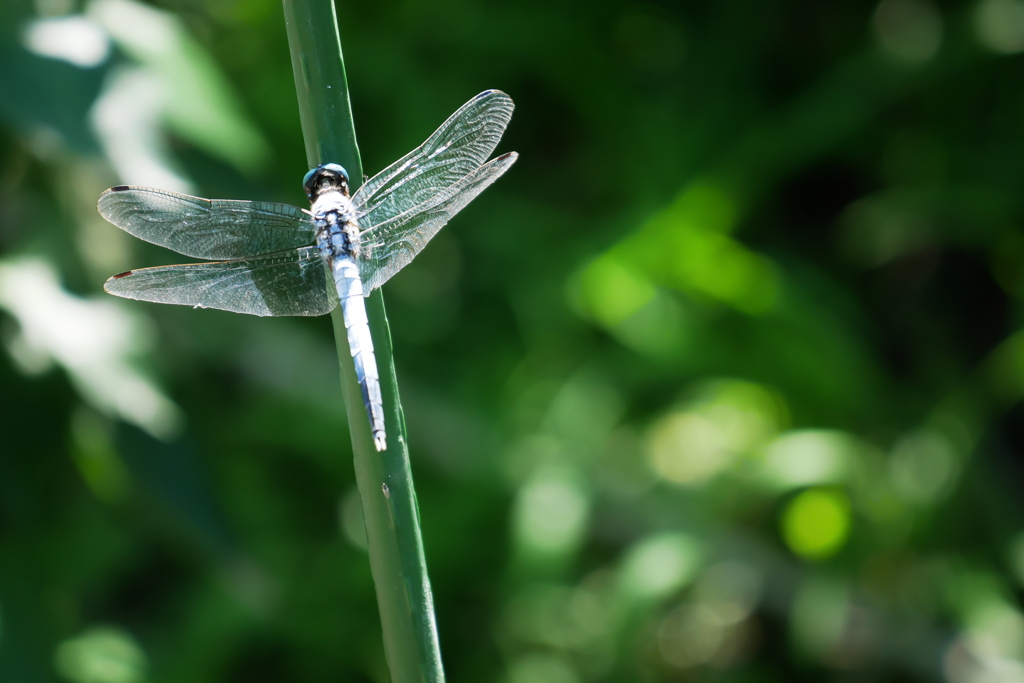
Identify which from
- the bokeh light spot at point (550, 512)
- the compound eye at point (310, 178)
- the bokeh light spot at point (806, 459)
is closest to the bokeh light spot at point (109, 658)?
the bokeh light spot at point (550, 512)

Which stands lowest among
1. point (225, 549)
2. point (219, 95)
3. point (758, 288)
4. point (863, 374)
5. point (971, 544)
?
point (971, 544)

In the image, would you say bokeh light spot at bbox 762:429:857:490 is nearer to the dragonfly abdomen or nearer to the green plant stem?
the dragonfly abdomen

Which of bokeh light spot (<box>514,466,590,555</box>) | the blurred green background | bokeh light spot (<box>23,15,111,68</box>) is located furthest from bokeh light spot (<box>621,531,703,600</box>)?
bokeh light spot (<box>23,15,111,68</box>)

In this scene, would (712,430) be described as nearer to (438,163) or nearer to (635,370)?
(635,370)

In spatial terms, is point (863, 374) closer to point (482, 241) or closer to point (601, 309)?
point (601, 309)

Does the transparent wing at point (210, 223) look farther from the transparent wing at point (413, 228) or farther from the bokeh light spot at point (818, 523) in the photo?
the bokeh light spot at point (818, 523)

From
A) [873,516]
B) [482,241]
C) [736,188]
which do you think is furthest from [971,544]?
[482,241]
